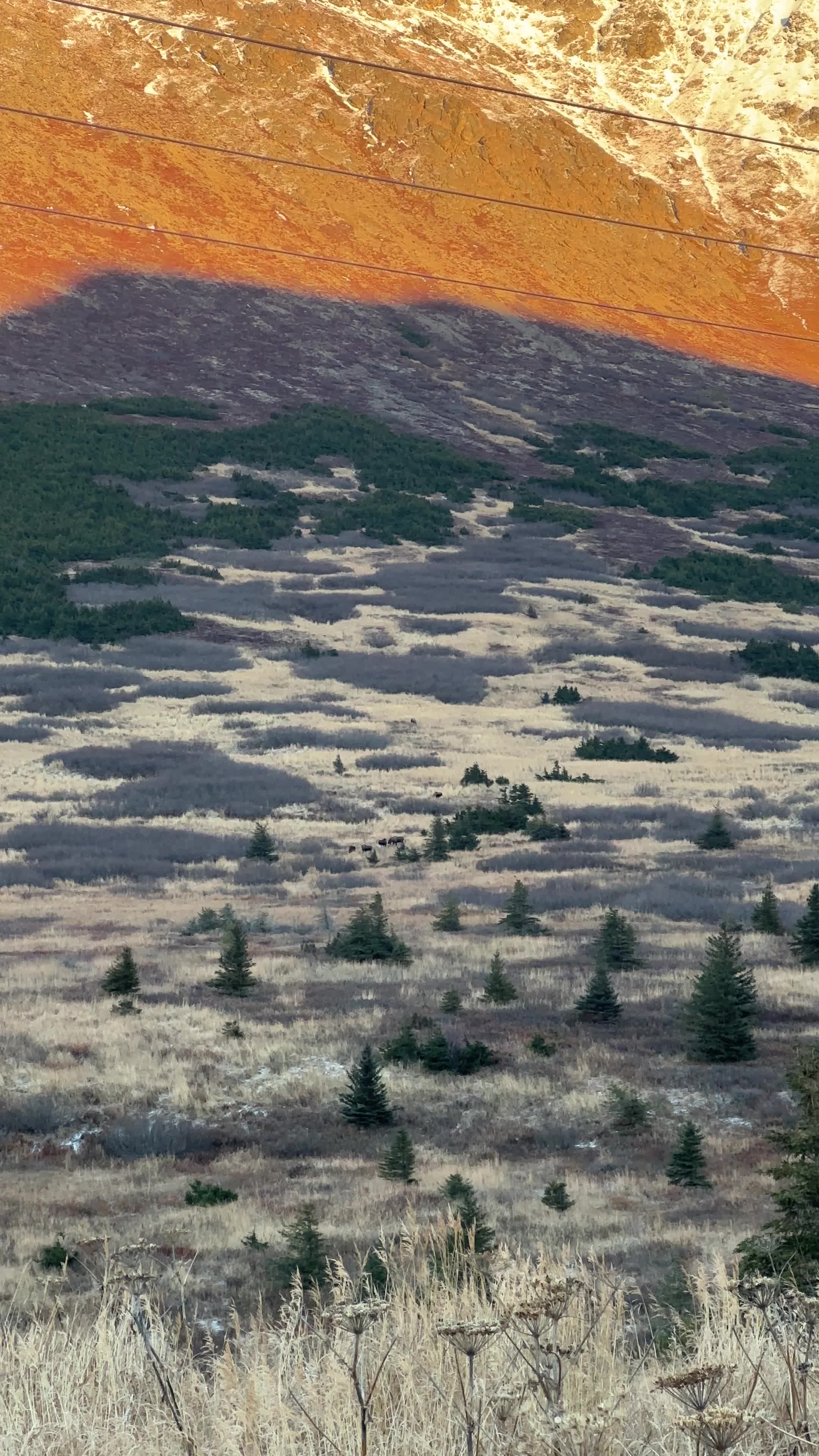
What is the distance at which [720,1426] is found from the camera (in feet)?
10.3

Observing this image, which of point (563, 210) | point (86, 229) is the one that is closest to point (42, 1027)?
point (86, 229)

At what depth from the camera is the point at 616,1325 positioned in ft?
18.1

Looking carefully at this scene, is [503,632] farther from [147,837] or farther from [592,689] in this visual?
[147,837]

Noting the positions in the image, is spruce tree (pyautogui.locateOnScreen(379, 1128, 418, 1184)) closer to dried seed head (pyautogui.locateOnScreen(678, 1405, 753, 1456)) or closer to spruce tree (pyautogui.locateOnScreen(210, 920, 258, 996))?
spruce tree (pyautogui.locateOnScreen(210, 920, 258, 996))

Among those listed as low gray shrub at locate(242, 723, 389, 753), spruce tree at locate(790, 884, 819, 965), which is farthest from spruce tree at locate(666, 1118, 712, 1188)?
low gray shrub at locate(242, 723, 389, 753)

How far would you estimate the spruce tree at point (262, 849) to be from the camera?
89.9 feet

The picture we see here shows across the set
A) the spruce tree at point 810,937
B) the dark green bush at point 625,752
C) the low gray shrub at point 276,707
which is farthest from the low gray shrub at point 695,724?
the spruce tree at point 810,937

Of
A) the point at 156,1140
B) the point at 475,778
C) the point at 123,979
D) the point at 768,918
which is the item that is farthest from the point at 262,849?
the point at 156,1140

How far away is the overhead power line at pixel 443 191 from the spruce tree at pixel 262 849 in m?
62.7

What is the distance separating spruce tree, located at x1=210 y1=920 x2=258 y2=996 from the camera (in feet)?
58.0

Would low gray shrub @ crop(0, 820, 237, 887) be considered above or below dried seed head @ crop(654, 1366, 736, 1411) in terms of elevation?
below

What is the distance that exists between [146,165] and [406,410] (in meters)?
23.3

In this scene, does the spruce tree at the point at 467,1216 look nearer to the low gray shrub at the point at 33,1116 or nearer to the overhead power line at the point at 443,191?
the low gray shrub at the point at 33,1116

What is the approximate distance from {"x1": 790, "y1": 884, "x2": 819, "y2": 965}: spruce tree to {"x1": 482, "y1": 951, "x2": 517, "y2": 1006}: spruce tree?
4333 millimetres
